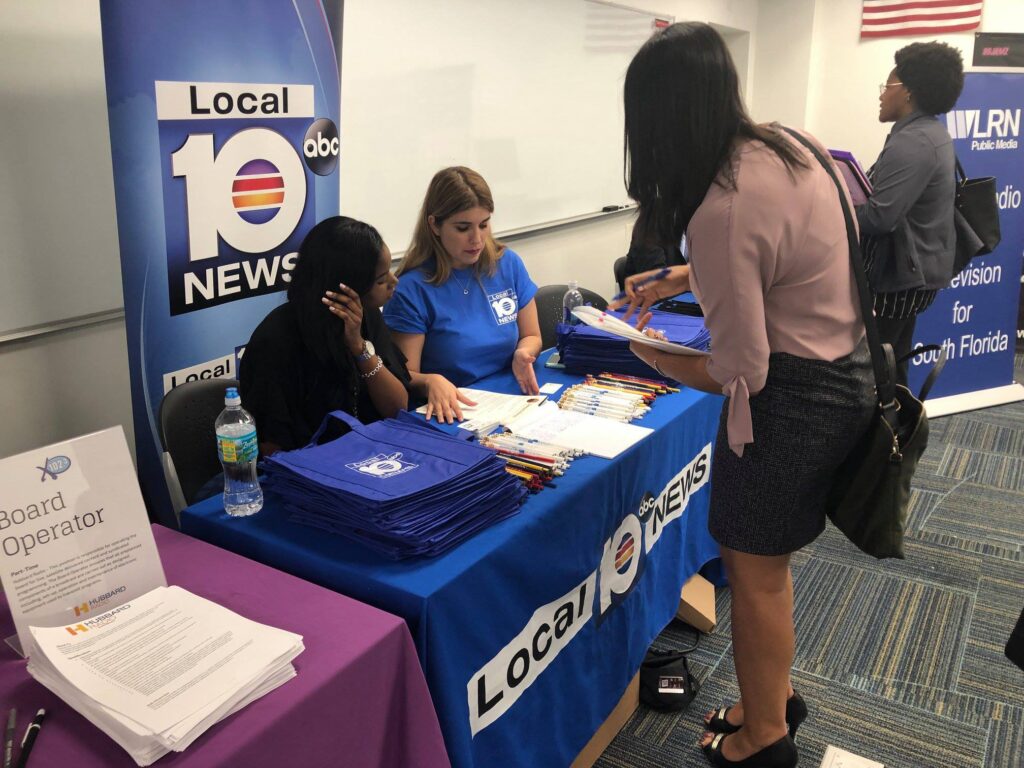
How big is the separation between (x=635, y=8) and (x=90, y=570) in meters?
4.28

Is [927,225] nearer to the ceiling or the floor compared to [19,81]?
nearer to the floor

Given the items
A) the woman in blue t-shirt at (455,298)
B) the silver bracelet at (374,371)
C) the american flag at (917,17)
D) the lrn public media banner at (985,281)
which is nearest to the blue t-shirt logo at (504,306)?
the woman in blue t-shirt at (455,298)

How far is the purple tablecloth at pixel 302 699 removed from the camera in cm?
93

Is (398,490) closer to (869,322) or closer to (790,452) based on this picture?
(790,452)

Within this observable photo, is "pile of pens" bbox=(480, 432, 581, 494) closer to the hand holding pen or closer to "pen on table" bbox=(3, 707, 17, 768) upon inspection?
the hand holding pen

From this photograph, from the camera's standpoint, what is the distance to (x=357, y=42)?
2842 mm

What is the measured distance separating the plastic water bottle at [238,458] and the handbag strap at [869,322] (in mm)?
1130

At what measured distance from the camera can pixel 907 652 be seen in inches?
91.7

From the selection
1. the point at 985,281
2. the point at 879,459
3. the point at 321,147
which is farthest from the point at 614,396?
the point at 985,281

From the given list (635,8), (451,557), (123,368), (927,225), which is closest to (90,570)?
(451,557)

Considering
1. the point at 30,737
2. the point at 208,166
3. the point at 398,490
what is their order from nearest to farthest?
the point at 30,737
the point at 398,490
the point at 208,166

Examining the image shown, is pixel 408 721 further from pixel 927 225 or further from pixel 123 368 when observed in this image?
pixel 927 225

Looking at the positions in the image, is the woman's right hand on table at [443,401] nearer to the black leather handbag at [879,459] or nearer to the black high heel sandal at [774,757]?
the black leather handbag at [879,459]

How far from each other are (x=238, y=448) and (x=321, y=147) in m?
1.39
